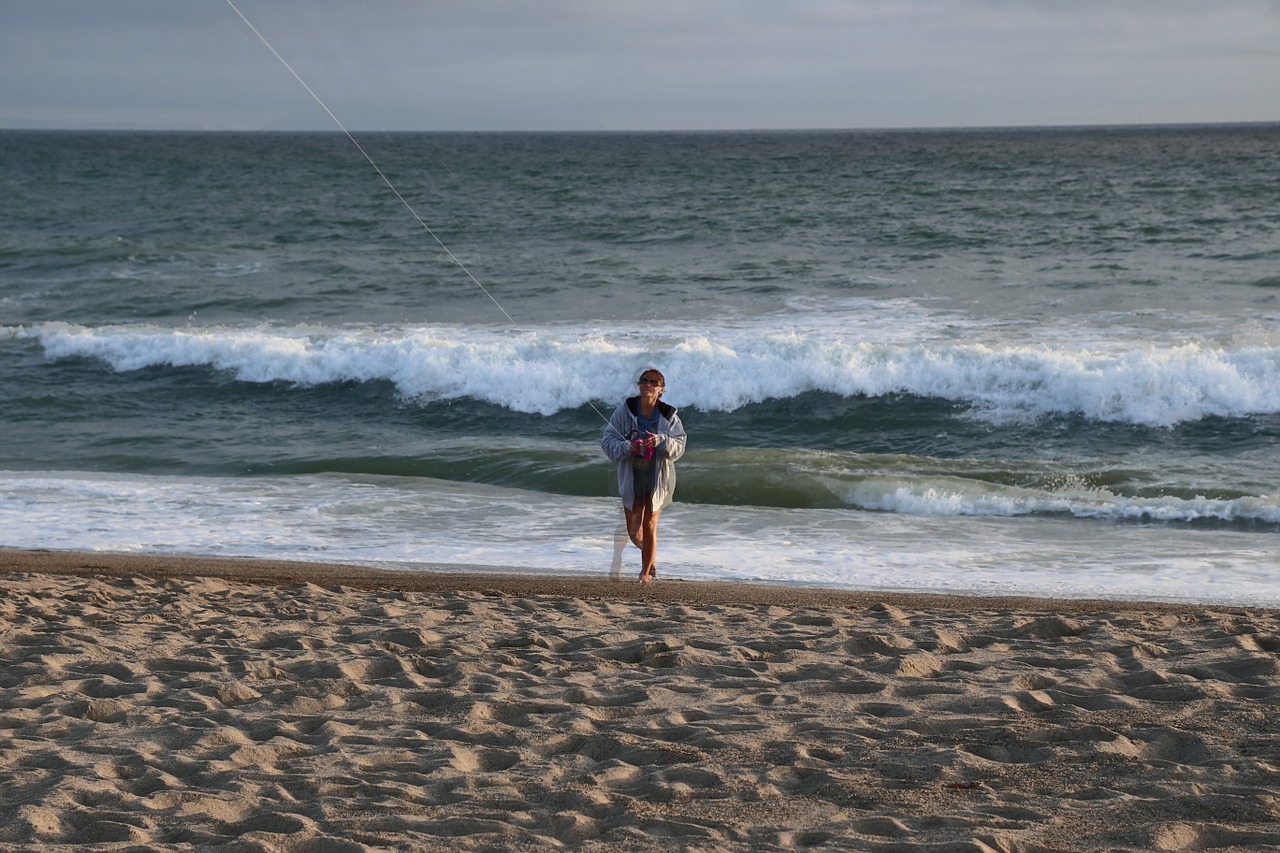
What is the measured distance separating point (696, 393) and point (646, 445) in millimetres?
8128

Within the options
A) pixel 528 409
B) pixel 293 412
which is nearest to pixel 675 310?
pixel 528 409

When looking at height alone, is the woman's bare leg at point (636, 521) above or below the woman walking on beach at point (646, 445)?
below

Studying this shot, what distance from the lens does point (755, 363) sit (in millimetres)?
15570

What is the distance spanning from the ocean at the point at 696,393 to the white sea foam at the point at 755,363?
49mm

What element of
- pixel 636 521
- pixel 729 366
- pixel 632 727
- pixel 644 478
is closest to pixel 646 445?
pixel 644 478

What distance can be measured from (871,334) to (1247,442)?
5.60 meters

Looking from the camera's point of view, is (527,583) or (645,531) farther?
(527,583)

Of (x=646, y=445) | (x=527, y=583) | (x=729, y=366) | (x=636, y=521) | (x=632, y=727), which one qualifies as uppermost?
(x=646, y=445)

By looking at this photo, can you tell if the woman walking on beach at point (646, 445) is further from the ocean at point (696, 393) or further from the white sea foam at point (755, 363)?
the white sea foam at point (755, 363)

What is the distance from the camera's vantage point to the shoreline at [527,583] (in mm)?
7125

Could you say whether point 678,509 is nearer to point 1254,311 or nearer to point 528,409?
point 528,409

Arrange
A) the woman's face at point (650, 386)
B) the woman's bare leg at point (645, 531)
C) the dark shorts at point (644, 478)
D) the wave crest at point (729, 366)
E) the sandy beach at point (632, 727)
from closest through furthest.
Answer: the sandy beach at point (632, 727), the woman's face at point (650, 386), the dark shorts at point (644, 478), the woman's bare leg at point (645, 531), the wave crest at point (729, 366)

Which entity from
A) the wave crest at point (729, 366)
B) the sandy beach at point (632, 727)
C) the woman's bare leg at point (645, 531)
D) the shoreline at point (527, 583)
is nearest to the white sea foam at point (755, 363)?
the wave crest at point (729, 366)

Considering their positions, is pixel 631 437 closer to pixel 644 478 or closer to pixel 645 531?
pixel 644 478
